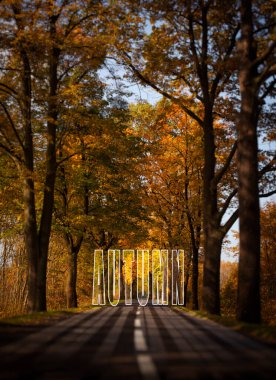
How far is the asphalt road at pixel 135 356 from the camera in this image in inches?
205

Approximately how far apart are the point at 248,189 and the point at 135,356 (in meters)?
7.48

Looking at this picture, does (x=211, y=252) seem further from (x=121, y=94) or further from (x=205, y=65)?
(x=121, y=94)

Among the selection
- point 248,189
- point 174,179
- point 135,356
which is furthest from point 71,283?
point 135,356

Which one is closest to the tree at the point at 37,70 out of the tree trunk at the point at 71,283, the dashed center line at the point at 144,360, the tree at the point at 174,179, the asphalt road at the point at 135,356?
the tree trunk at the point at 71,283

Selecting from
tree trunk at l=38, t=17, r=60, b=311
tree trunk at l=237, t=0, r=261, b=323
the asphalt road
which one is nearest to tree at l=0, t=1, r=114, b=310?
tree trunk at l=38, t=17, r=60, b=311

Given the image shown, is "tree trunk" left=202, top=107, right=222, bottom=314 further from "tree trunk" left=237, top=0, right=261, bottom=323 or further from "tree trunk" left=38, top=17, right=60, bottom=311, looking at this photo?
"tree trunk" left=38, top=17, right=60, bottom=311

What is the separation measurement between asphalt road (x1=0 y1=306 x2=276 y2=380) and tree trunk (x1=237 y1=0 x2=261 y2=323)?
3405mm

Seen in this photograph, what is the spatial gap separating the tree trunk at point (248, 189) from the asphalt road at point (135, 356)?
3.41 m

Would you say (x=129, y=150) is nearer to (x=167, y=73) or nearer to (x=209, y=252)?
(x=167, y=73)

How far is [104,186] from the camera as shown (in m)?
25.2

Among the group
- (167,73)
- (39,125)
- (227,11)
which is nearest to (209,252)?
(167,73)

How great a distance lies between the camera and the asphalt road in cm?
522

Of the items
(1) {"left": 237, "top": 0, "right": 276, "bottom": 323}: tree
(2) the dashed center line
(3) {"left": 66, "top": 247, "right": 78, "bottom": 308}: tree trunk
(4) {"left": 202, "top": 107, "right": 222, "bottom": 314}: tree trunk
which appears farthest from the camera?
(3) {"left": 66, "top": 247, "right": 78, "bottom": 308}: tree trunk

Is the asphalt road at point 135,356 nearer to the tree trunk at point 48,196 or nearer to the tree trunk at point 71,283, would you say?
the tree trunk at point 48,196
